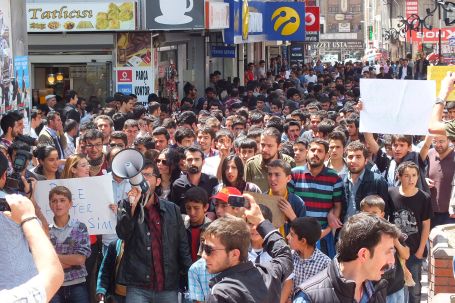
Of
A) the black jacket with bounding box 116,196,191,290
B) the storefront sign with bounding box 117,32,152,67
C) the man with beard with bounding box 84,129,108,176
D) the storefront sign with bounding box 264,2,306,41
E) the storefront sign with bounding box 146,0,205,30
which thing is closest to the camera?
the black jacket with bounding box 116,196,191,290

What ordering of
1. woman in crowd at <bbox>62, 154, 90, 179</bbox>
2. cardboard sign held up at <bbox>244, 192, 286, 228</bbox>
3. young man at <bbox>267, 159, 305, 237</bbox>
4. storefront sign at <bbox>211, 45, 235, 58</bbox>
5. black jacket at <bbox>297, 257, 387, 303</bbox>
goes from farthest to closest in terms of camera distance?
storefront sign at <bbox>211, 45, 235, 58</bbox>
woman in crowd at <bbox>62, 154, 90, 179</bbox>
young man at <bbox>267, 159, 305, 237</bbox>
cardboard sign held up at <bbox>244, 192, 286, 228</bbox>
black jacket at <bbox>297, 257, 387, 303</bbox>

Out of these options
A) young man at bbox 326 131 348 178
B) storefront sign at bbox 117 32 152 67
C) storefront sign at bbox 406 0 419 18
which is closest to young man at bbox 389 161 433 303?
young man at bbox 326 131 348 178

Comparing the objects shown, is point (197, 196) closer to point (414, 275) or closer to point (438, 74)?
point (414, 275)

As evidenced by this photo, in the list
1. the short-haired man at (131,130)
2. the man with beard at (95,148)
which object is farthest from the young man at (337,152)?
the short-haired man at (131,130)

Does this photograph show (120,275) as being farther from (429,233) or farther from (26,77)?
(26,77)

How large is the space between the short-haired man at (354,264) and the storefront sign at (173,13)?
A: 14.6 meters

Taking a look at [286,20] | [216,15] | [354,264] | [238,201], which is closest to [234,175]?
[238,201]

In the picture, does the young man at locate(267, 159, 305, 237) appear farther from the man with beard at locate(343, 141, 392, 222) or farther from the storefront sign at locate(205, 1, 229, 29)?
the storefront sign at locate(205, 1, 229, 29)

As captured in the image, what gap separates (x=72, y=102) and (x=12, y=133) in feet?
19.6

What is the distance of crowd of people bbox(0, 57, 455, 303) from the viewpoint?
478 centimetres

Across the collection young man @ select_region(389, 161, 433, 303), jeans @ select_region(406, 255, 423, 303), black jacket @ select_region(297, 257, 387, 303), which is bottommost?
jeans @ select_region(406, 255, 423, 303)

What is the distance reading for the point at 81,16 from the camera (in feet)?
61.5

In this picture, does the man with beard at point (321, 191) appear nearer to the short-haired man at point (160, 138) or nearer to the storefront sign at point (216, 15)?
the short-haired man at point (160, 138)

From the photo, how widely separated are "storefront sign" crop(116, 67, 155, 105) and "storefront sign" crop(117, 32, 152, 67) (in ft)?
0.46
